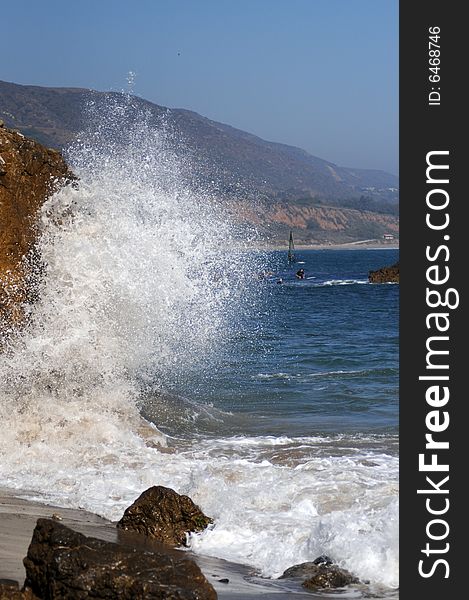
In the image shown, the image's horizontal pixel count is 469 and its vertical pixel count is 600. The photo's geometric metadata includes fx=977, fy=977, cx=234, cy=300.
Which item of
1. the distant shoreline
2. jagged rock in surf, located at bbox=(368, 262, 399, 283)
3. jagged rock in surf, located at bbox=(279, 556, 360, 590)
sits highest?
the distant shoreline

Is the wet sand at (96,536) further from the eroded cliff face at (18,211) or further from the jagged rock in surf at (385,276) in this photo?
the jagged rock in surf at (385,276)

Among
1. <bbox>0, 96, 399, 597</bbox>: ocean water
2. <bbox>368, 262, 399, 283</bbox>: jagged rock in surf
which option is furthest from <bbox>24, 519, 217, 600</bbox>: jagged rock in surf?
<bbox>368, 262, 399, 283</bbox>: jagged rock in surf

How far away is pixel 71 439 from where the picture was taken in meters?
10.3

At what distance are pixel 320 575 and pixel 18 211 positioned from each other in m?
6.55

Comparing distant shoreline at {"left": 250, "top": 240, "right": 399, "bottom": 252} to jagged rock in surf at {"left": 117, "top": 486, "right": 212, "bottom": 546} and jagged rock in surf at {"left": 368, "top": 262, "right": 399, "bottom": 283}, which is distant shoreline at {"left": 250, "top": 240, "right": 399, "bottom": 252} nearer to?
jagged rock in surf at {"left": 368, "top": 262, "right": 399, "bottom": 283}

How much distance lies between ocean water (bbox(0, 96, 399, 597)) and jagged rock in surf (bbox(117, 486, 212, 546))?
146 mm

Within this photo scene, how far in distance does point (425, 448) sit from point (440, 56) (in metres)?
2.90

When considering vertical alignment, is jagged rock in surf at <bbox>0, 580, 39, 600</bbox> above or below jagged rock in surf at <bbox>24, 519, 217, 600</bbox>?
below

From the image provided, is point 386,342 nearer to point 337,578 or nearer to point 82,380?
point 82,380

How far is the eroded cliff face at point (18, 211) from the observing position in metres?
11.0

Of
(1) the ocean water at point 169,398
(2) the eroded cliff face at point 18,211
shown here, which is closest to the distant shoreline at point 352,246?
(1) the ocean water at point 169,398

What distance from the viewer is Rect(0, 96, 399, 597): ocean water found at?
7.43m

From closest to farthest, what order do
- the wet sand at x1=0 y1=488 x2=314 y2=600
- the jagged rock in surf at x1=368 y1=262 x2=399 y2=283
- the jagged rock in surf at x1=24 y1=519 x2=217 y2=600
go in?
1. the jagged rock in surf at x1=24 y1=519 x2=217 y2=600
2. the wet sand at x1=0 y1=488 x2=314 y2=600
3. the jagged rock in surf at x1=368 y1=262 x2=399 y2=283

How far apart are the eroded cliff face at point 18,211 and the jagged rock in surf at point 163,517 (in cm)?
448
